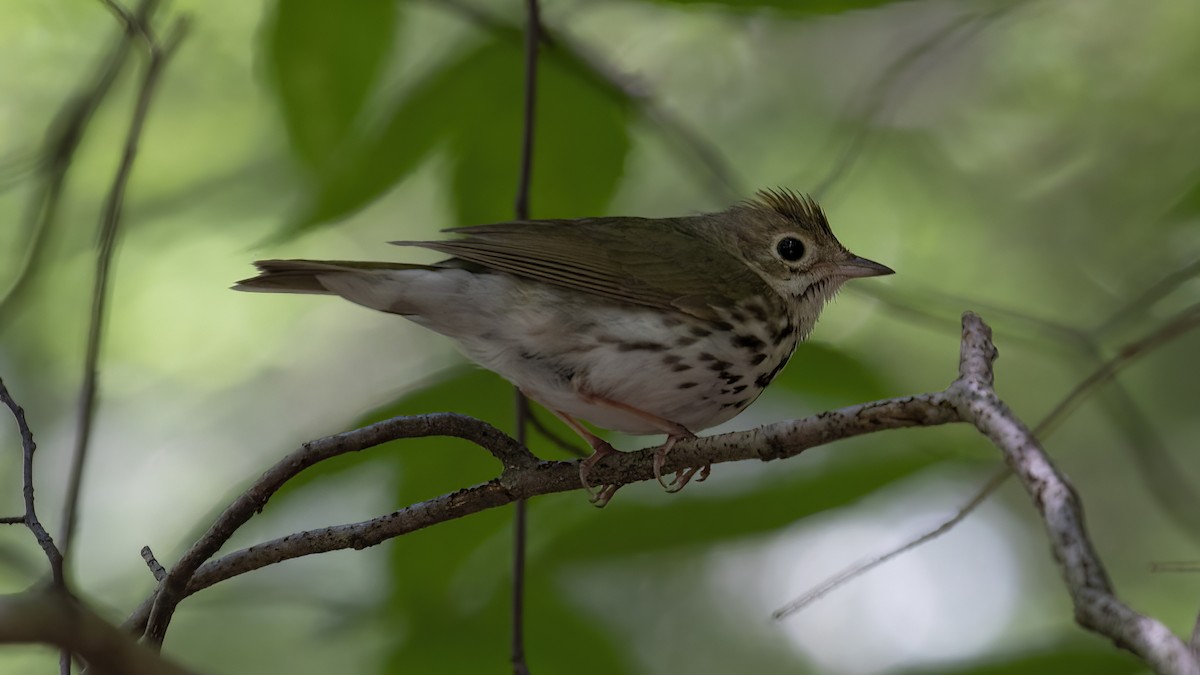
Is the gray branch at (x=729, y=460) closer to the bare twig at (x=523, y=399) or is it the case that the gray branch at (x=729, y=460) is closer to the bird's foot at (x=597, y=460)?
the bird's foot at (x=597, y=460)

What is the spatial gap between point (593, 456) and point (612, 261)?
2.65ft

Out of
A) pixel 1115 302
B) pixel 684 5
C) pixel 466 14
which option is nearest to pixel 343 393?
pixel 466 14

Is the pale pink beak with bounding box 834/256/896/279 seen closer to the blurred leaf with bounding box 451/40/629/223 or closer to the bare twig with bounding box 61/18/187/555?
the blurred leaf with bounding box 451/40/629/223

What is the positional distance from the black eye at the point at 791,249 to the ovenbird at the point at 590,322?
1.37 feet

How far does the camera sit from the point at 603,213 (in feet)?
11.8

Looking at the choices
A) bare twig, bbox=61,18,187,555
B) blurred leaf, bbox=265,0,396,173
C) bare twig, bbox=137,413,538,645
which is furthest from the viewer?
blurred leaf, bbox=265,0,396,173

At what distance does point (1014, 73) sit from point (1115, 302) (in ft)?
5.04

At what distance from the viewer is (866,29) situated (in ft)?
20.1

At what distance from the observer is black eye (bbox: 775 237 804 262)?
3859 mm

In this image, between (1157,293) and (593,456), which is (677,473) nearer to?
(593,456)

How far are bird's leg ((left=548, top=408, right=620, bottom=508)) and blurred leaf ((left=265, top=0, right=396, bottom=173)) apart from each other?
0.96 meters

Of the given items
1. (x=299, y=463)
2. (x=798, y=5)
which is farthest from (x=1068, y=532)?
(x=798, y=5)

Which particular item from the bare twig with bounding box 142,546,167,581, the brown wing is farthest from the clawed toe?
the bare twig with bounding box 142,546,167,581

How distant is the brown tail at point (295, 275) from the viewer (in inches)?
113
